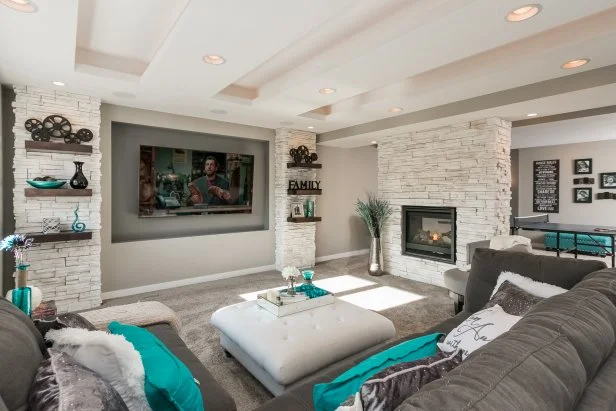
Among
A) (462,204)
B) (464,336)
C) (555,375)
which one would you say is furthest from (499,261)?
(462,204)

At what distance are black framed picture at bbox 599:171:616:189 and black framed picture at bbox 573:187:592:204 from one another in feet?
0.81

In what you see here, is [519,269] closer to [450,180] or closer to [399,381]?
[399,381]

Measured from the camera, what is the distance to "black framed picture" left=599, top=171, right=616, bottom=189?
6.74 meters

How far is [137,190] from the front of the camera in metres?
4.34

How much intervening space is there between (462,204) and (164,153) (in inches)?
166

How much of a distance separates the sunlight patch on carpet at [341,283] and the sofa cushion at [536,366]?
342 centimetres

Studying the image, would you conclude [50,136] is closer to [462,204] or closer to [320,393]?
[320,393]

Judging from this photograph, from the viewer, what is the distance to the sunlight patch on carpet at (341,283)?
4414 millimetres

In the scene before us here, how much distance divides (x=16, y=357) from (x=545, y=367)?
4.56 ft

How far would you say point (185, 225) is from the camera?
4.80 meters

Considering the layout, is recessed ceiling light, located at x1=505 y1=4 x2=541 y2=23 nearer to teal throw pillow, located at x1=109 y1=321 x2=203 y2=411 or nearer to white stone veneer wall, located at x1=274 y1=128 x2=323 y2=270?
teal throw pillow, located at x1=109 y1=321 x2=203 y2=411

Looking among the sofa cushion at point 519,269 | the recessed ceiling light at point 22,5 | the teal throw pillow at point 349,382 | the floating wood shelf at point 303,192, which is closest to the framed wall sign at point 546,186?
the floating wood shelf at point 303,192

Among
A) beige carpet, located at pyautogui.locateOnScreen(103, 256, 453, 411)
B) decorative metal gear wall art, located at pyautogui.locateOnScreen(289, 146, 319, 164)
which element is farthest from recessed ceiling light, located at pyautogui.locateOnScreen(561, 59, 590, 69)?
decorative metal gear wall art, located at pyautogui.locateOnScreen(289, 146, 319, 164)

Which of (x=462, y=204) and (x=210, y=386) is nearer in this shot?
(x=210, y=386)
